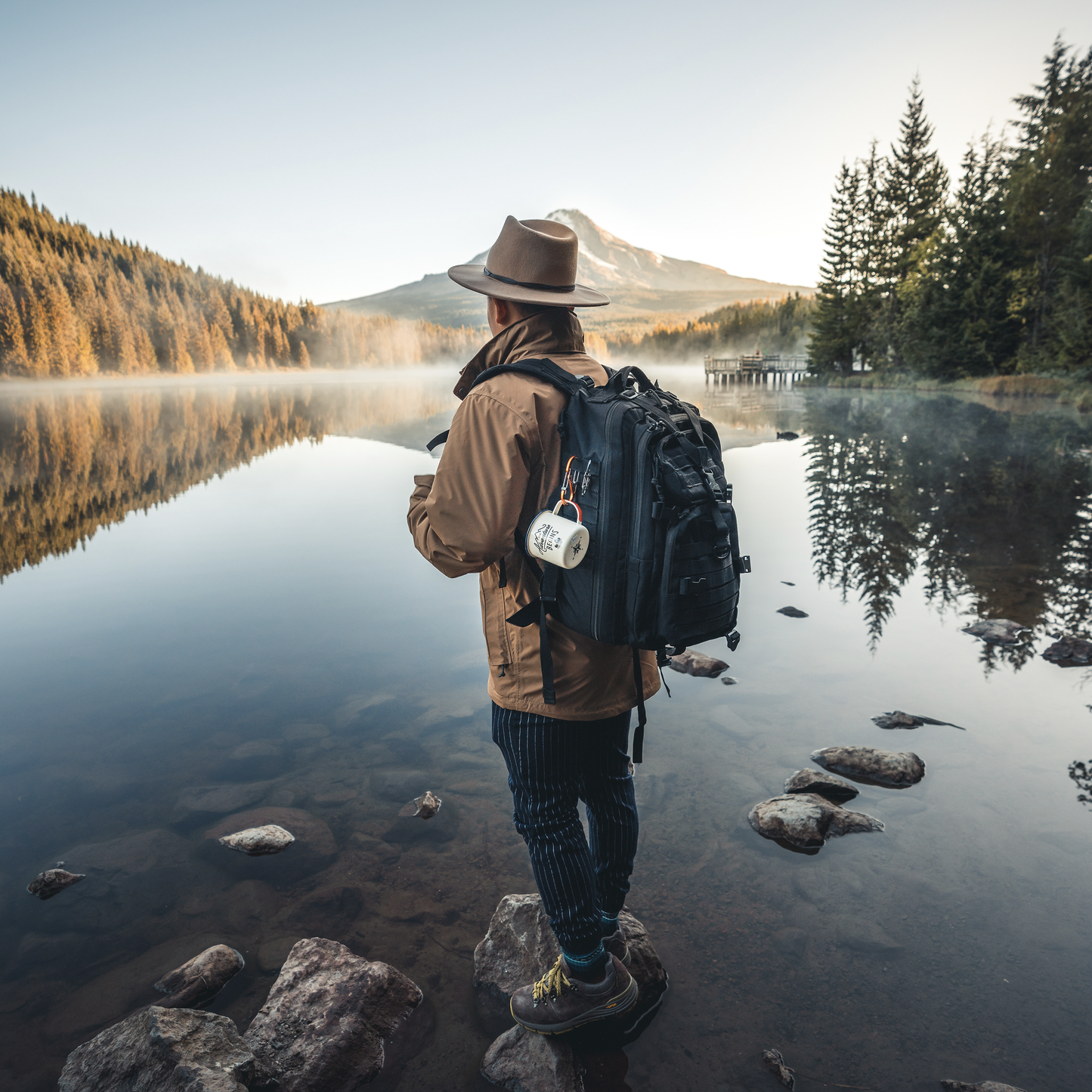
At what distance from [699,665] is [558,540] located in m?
4.05

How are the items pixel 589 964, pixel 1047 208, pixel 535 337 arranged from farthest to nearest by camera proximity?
1. pixel 1047 208
2. pixel 589 964
3. pixel 535 337

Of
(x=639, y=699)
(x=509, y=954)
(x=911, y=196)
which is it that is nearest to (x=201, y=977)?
(x=509, y=954)

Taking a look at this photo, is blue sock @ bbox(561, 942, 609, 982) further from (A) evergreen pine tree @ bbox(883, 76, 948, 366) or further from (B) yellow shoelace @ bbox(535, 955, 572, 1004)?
(A) evergreen pine tree @ bbox(883, 76, 948, 366)

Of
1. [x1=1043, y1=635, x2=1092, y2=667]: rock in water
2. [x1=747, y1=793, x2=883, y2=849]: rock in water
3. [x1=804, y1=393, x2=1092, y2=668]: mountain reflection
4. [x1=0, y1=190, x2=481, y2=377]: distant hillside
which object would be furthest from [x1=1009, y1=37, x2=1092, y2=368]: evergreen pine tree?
[x1=0, y1=190, x2=481, y2=377]: distant hillside

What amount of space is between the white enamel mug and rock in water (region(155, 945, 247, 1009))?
7.41ft

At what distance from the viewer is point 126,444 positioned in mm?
24797

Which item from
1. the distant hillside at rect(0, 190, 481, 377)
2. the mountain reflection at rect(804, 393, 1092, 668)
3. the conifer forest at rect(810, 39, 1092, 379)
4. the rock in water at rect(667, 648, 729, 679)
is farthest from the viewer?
the distant hillside at rect(0, 190, 481, 377)

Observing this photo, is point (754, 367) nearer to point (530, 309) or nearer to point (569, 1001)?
point (530, 309)

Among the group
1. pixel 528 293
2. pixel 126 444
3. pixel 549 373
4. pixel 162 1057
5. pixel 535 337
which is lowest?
pixel 126 444

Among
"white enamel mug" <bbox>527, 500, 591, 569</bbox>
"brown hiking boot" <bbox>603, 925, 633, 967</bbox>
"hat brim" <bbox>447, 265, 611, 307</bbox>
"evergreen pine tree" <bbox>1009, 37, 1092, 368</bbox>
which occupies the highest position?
"evergreen pine tree" <bbox>1009, 37, 1092, 368</bbox>

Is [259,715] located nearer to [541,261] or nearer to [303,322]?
[541,261]

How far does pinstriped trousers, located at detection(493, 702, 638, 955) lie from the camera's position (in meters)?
2.36

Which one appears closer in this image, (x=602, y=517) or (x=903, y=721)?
(x=602, y=517)

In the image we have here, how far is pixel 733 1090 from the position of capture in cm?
235
